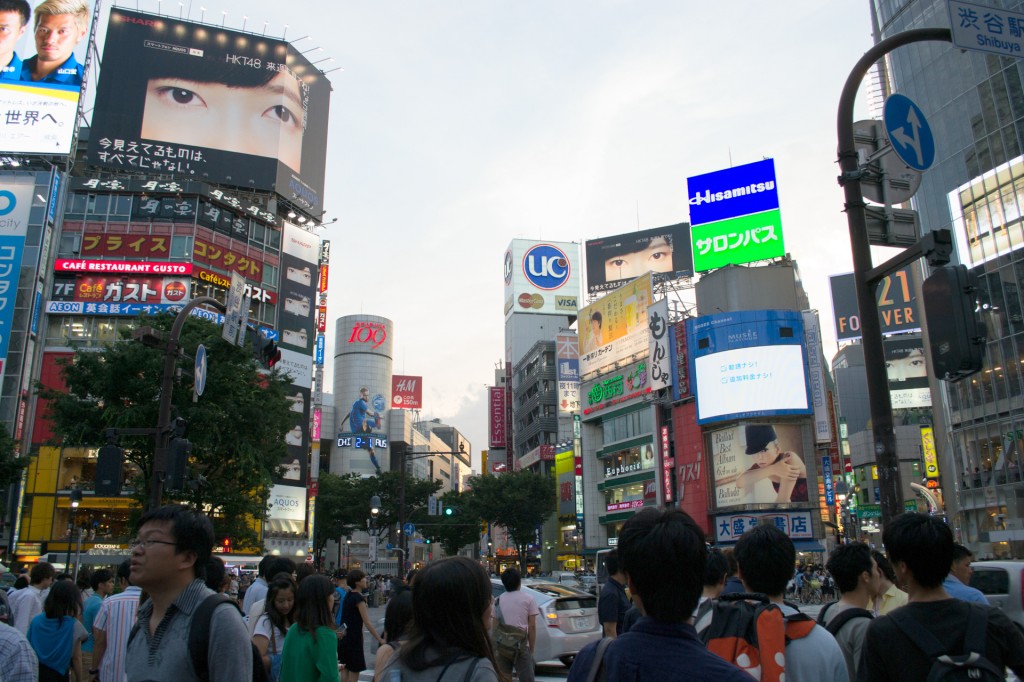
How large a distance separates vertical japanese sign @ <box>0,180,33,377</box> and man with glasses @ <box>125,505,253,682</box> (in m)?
47.1

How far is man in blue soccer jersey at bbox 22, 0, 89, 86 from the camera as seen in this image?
49562mm

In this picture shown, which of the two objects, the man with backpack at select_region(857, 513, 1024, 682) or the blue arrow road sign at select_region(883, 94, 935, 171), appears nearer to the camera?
the man with backpack at select_region(857, 513, 1024, 682)

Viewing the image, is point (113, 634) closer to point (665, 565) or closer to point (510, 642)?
point (510, 642)

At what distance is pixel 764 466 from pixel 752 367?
6175 millimetres

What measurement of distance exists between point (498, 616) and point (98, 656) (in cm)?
417

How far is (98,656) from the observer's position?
6.52 metres

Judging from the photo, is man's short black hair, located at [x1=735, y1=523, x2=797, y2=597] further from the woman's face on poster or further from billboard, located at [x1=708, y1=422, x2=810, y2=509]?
the woman's face on poster

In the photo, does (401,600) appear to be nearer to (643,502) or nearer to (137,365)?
(137,365)

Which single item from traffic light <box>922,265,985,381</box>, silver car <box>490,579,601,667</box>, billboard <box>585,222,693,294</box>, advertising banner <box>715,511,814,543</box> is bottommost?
silver car <box>490,579,601,667</box>

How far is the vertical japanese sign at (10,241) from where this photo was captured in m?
43.5

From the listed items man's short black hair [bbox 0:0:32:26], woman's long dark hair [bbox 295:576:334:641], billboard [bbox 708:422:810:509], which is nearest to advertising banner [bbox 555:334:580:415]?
billboard [bbox 708:422:810:509]

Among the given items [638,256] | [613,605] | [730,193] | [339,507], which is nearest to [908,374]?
[638,256]

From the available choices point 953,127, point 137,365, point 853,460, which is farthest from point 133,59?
point 853,460

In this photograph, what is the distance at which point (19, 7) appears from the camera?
49.8m
